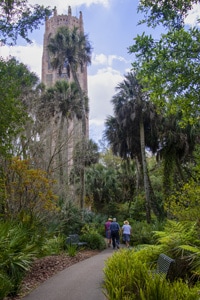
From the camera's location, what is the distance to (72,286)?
7168 mm

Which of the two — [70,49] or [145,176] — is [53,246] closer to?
[145,176]

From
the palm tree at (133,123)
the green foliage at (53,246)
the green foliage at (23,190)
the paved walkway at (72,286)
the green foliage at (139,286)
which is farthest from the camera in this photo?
the palm tree at (133,123)

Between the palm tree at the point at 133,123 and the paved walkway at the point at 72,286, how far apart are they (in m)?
13.7

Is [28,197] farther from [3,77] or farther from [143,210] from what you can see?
[143,210]

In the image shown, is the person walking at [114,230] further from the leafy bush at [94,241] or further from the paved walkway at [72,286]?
the paved walkway at [72,286]

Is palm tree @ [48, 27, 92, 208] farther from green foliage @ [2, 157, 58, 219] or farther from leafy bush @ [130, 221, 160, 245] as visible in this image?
green foliage @ [2, 157, 58, 219]

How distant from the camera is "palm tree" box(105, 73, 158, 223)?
2239 cm

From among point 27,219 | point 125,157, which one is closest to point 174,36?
point 27,219

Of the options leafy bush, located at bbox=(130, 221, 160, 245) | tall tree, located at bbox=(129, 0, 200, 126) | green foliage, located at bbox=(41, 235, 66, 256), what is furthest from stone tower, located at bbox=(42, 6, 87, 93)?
tall tree, located at bbox=(129, 0, 200, 126)

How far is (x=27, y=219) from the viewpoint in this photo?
1030 centimetres

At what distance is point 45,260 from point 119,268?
16.5 feet

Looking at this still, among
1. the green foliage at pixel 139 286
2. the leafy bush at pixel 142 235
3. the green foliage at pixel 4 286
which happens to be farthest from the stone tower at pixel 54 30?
the green foliage at pixel 139 286

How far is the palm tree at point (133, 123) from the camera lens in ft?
73.5

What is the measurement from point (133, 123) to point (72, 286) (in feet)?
56.7
